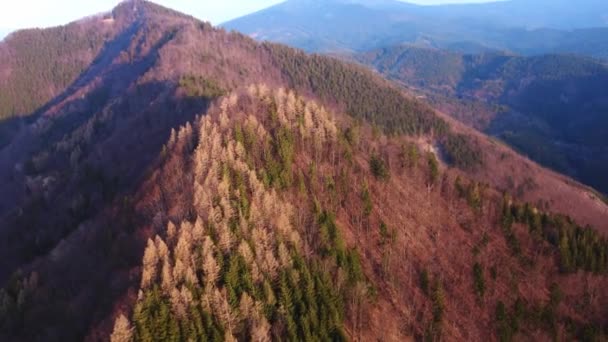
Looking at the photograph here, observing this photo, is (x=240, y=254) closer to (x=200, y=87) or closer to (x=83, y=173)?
(x=83, y=173)

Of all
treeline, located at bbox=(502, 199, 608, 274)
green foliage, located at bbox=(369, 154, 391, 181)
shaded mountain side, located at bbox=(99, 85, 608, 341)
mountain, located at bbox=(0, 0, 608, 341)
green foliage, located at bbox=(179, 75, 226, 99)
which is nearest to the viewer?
shaded mountain side, located at bbox=(99, 85, 608, 341)

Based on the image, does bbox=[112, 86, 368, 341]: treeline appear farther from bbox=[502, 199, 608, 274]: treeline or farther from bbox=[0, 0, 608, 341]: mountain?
bbox=[502, 199, 608, 274]: treeline

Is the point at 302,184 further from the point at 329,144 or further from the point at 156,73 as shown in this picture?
the point at 156,73

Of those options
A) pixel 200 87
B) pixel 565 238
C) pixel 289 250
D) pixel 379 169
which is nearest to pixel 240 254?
pixel 289 250

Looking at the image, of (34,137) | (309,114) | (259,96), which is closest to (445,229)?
(309,114)

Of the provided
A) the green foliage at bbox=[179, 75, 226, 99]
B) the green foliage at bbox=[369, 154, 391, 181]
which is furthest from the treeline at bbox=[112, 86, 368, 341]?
the green foliage at bbox=[179, 75, 226, 99]
